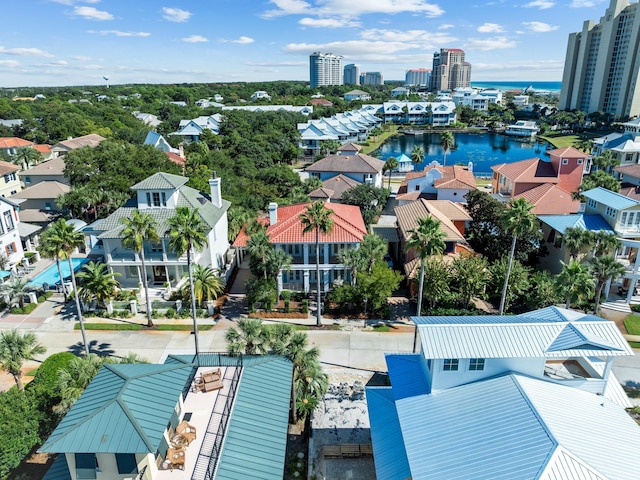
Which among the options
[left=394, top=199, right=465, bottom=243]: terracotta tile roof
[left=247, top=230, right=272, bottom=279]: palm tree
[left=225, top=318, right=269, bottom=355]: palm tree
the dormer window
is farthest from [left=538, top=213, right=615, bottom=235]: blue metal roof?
the dormer window

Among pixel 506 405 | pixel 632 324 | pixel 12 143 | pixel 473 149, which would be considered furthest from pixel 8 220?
pixel 473 149

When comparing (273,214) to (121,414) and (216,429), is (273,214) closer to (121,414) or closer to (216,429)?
(216,429)

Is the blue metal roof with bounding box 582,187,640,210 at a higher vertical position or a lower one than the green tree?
higher

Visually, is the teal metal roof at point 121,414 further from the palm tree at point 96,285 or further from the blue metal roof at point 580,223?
the blue metal roof at point 580,223

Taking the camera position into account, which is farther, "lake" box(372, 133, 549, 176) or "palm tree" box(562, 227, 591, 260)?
"lake" box(372, 133, 549, 176)

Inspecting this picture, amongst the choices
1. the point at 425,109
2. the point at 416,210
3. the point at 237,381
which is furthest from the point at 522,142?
the point at 237,381

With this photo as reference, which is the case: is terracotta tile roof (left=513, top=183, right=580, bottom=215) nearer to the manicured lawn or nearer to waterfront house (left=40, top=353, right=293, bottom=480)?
the manicured lawn

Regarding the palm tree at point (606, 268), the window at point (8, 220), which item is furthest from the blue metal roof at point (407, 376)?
the window at point (8, 220)
